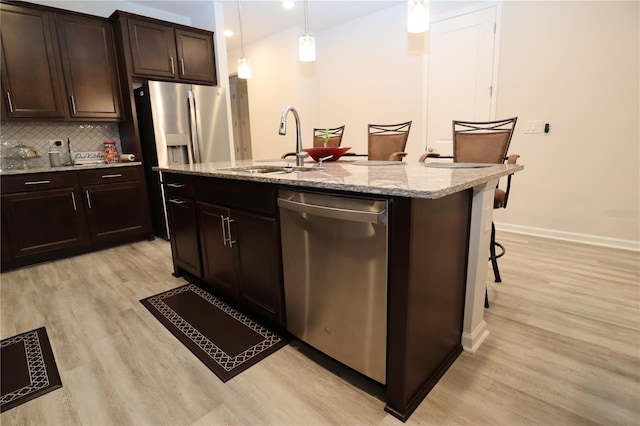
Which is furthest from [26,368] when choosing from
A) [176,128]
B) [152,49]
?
[152,49]

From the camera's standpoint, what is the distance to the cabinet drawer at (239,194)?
5.07ft

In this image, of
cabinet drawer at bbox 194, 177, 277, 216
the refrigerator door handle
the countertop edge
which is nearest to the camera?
the countertop edge

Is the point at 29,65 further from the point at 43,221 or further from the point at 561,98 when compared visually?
the point at 561,98

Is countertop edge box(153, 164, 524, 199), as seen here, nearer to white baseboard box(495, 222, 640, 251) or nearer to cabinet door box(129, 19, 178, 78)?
white baseboard box(495, 222, 640, 251)

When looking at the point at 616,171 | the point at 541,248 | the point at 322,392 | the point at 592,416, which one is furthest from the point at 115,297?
the point at 616,171

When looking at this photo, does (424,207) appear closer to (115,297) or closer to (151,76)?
(115,297)

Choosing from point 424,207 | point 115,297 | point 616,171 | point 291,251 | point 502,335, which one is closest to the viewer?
point 424,207

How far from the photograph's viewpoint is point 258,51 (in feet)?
17.4

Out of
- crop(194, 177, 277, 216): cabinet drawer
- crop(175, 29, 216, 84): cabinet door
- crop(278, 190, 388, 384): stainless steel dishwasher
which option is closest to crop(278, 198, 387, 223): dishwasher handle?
crop(278, 190, 388, 384): stainless steel dishwasher

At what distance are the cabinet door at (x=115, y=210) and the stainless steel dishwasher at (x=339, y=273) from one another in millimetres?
2673

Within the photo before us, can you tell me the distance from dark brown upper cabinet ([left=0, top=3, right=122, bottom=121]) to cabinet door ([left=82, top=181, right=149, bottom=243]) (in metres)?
0.74

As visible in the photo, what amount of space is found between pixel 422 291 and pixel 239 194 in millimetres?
1020

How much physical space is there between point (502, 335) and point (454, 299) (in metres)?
0.48

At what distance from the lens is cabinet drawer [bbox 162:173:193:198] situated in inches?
86.0
